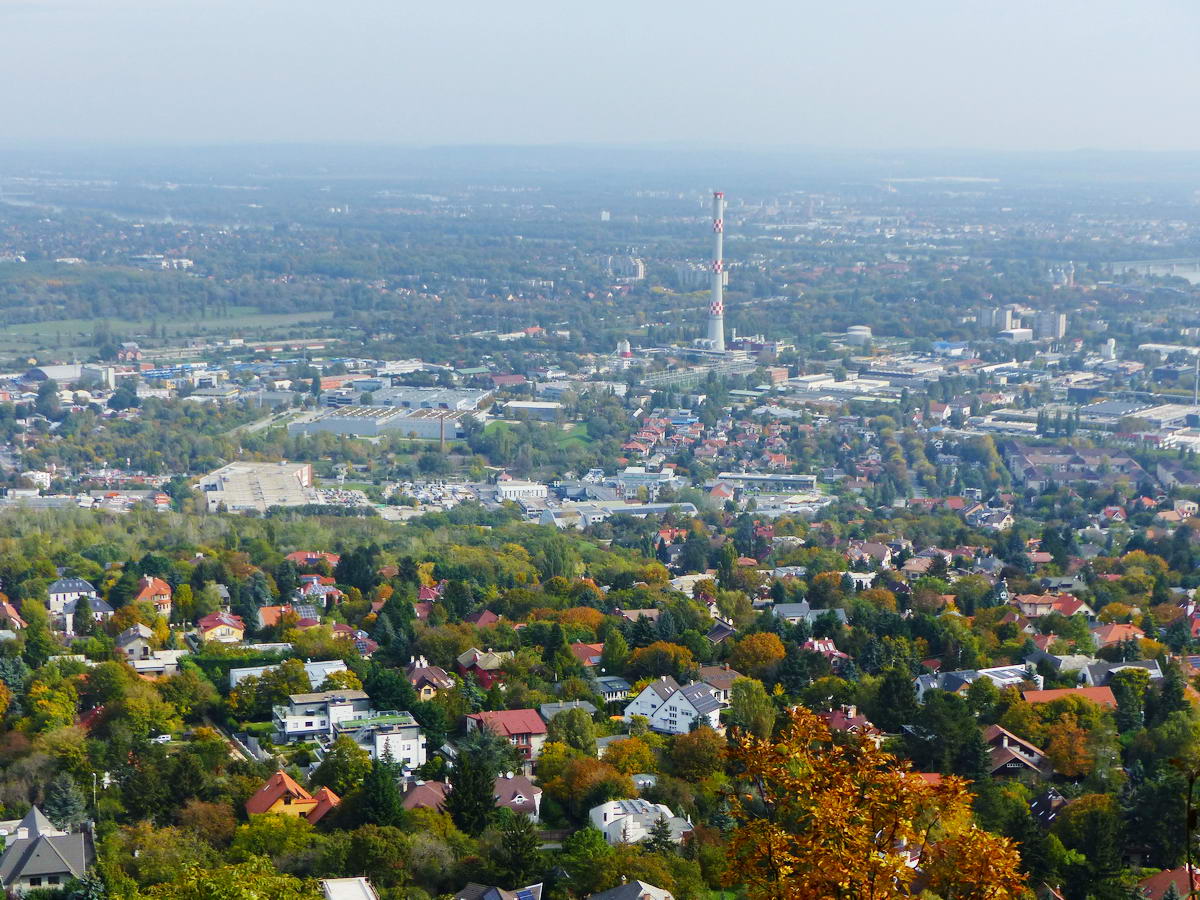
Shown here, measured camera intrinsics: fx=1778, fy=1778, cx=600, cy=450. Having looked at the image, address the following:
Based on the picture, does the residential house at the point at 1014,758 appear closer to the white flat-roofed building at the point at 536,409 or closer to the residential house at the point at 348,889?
the residential house at the point at 348,889

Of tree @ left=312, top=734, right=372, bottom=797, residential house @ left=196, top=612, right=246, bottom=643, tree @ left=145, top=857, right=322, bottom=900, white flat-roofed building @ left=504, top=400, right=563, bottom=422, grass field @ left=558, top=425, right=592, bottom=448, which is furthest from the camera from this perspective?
white flat-roofed building @ left=504, top=400, right=563, bottom=422

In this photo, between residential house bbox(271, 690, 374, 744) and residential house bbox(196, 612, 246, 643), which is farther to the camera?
residential house bbox(196, 612, 246, 643)

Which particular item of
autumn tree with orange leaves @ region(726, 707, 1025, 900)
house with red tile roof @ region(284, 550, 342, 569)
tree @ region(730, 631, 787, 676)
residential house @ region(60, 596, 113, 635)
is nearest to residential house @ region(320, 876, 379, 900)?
autumn tree with orange leaves @ region(726, 707, 1025, 900)

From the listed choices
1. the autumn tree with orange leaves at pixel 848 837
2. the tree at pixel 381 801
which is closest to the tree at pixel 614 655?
the tree at pixel 381 801

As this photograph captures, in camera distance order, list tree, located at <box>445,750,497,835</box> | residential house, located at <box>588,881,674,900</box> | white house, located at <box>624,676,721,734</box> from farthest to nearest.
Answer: white house, located at <box>624,676,721,734</box> < tree, located at <box>445,750,497,835</box> < residential house, located at <box>588,881,674,900</box>

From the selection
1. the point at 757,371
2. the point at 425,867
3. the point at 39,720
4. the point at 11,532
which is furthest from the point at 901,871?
the point at 757,371

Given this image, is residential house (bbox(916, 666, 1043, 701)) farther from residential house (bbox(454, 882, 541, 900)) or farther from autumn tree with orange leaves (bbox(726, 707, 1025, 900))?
autumn tree with orange leaves (bbox(726, 707, 1025, 900))

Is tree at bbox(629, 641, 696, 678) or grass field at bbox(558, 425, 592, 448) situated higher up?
tree at bbox(629, 641, 696, 678)
